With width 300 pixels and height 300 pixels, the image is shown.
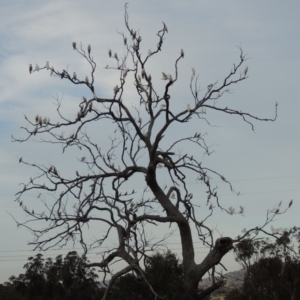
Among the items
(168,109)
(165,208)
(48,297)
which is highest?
(48,297)

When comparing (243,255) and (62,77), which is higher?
(243,255)

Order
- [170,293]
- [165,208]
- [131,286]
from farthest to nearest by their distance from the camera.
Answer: [131,286] < [170,293] < [165,208]

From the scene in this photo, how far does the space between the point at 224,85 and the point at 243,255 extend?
20.9 m

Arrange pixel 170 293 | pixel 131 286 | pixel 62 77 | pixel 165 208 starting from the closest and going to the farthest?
pixel 62 77 < pixel 165 208 < pixel 170 293 < pixel 131 286

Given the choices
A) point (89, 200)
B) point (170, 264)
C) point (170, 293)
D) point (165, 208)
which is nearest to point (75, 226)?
point (89, 200)

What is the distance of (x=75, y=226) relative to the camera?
771 centimetres

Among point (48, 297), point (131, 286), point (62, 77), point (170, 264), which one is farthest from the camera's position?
point (48, 297)

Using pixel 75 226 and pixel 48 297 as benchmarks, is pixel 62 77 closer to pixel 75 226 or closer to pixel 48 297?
pixel 75 226

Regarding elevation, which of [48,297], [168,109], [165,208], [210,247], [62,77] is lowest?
[210,247]

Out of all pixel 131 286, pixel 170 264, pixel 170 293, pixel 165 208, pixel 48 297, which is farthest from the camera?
pixel 48 297

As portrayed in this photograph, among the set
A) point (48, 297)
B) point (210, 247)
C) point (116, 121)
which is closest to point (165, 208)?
point (210, 247)

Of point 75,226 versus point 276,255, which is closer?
point 75,226

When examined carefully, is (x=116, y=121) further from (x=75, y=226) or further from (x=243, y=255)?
(x=243, y=255)

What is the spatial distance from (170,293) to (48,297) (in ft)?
55.9
